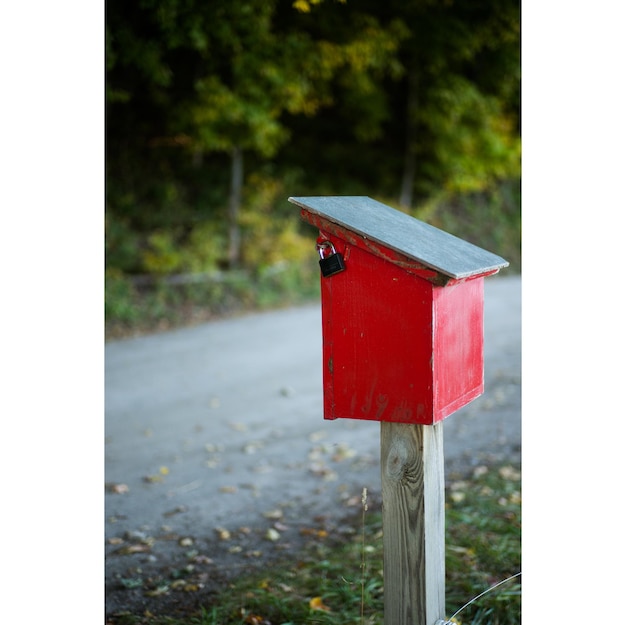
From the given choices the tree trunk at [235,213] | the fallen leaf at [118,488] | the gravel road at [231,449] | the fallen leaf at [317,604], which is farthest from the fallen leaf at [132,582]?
the tree trunk at [235,213]

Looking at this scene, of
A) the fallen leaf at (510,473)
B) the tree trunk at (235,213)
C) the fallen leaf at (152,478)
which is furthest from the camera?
the tree trunk at (235,213)

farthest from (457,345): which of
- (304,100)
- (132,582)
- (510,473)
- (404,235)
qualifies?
(304,100)

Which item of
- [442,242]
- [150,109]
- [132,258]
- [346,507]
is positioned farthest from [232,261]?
→ [442,242]

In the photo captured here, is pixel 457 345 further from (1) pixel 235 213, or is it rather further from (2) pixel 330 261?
(1) pixel 235 213

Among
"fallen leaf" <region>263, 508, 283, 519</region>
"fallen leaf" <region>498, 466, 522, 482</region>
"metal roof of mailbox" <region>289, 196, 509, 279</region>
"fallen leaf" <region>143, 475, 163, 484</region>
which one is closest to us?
"metal roof of mailbox" <region>289, 196, 509, 279</region>

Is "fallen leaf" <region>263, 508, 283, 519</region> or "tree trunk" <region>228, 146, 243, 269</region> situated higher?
"tree trunk" <region>228, 146, 243, 269</region>


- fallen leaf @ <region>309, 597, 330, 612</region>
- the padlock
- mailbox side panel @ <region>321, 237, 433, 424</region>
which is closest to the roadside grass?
fallen leaf @ <region>309, 597, 330, 612</region>

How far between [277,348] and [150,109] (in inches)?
189

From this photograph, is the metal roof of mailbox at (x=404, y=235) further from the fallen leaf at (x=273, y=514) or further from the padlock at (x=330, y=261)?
the fallen leaf at (x=273, y=514)

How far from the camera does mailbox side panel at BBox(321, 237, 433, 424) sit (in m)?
2.09

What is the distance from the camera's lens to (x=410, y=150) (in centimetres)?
1323

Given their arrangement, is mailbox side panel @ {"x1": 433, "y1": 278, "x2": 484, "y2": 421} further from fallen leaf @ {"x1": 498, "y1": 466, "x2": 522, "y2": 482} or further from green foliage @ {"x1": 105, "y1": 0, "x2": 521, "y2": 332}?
green foliage @ {"x1": 105, "y1": 0, "x2": 521, "y2": 332}

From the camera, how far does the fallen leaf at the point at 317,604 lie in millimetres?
2962

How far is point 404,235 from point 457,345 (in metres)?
0.39
